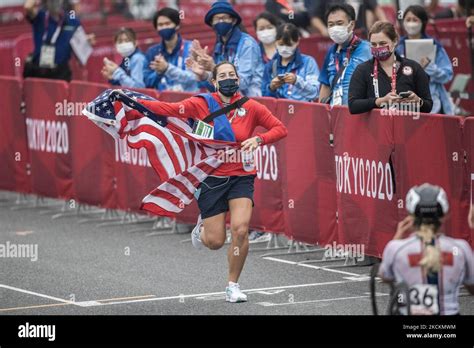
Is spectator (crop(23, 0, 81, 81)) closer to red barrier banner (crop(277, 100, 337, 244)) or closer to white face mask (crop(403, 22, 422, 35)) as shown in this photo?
white face mask (crop(403, 22, 422, 35))

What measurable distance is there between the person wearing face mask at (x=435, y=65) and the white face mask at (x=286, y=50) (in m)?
1.64

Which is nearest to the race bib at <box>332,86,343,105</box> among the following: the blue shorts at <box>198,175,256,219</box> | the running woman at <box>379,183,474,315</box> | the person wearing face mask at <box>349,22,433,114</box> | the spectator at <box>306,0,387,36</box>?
the person wearing face mask at <box>349,22,433,114</box>

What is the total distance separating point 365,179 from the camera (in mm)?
14750

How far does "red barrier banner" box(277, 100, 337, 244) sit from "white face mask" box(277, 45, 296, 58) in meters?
0.91

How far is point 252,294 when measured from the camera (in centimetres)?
1373

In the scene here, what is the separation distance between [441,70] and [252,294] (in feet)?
16.3

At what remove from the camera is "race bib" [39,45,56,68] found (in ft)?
71.9

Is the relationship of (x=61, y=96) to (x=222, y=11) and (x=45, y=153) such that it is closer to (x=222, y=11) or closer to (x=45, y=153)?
(x=45, y=153)

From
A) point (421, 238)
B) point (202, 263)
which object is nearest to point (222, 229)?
point (202, 263)

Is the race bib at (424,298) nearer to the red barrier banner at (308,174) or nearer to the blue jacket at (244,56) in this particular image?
the red barrier banner at (308,174)

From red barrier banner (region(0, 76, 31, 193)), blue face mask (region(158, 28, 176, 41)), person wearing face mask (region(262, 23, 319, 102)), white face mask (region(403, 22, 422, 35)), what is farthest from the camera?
red barrier banner (region(0, 76, 31, 193))

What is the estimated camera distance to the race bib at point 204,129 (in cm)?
1355

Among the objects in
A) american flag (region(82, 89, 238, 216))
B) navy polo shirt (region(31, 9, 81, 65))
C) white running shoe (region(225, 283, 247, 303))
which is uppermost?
navy polo shirt (region(31, 9, 81, 65))

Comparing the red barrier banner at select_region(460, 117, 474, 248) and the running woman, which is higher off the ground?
the red barrier banner at select_region(460, 117, 474, 248)
